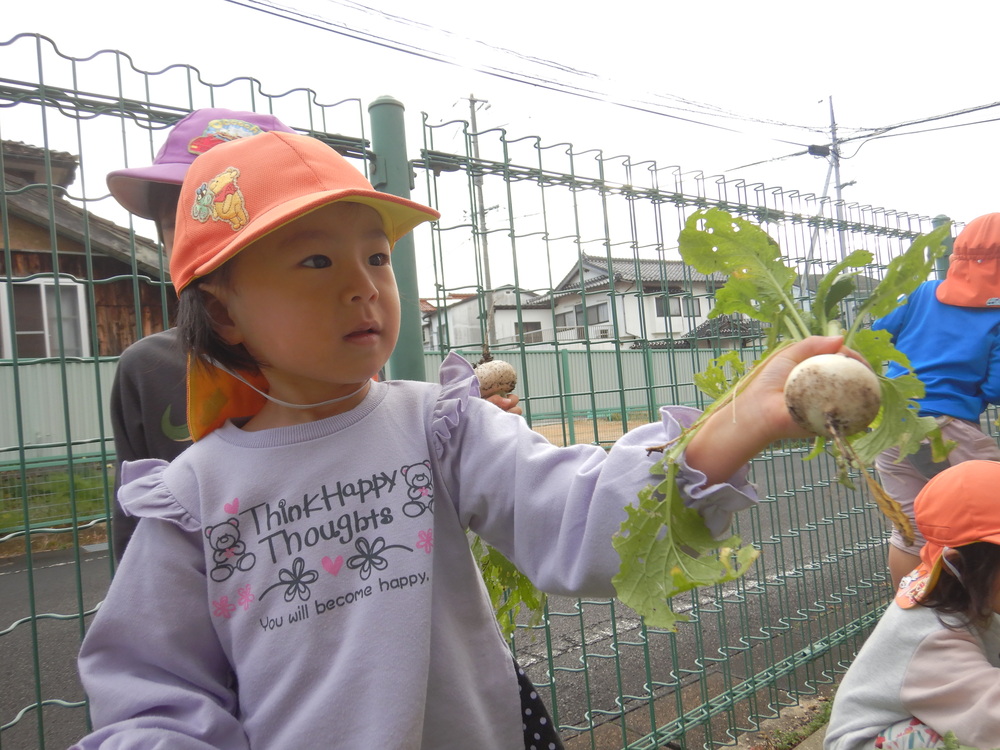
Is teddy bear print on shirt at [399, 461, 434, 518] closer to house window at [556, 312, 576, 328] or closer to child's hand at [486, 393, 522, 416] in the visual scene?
child's hand at [486, 393, 522, 416]

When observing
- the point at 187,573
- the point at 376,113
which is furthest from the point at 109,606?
→ the point at 376,113

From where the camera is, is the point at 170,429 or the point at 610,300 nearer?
the point at 170,429

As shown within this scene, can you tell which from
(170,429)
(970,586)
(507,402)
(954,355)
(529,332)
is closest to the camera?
(170,429)

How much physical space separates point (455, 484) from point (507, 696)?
0.41 metres

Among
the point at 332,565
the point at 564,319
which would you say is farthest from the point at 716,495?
the point at 564,319

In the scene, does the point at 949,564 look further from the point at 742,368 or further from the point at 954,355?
the point at 954,355

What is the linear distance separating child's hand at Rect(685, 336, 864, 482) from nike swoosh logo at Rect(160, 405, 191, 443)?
1270mm

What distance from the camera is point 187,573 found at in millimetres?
1176

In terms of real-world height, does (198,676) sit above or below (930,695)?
above

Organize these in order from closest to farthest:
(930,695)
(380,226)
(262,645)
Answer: (262,645) → (380,226) → (930,695)

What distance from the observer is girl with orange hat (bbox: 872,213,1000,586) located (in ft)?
9.84

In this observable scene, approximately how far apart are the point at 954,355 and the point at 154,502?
330 centimetres

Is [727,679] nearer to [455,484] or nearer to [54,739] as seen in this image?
[455,484]

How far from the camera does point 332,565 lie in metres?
1.17
